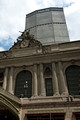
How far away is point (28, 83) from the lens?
2434cm

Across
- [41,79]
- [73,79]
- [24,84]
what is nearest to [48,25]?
[41,79]

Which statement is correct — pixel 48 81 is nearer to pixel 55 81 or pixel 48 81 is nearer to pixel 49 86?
pixel 49 86

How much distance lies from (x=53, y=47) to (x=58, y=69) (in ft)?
18.1

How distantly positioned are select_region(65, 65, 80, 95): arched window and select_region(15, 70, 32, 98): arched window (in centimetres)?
763

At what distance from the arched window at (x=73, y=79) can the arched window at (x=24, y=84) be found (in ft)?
25.0

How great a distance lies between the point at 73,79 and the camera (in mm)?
22688

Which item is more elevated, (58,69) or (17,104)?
(58,69)

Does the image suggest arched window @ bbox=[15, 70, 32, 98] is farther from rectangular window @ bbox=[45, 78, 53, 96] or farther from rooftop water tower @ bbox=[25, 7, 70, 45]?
rooftop water tower @ bbox=[25, 7, 70, 45]

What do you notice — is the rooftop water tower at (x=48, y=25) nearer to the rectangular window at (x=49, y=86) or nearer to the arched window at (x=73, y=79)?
the arched window at (x=73, y=79)

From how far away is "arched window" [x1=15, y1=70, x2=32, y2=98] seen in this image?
23406mm

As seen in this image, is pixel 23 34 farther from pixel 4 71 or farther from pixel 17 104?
pixel 17 104

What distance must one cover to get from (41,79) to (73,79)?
6.05 metres

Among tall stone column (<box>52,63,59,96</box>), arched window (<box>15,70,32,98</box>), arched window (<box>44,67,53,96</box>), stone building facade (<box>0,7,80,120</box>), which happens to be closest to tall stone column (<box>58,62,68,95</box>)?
stone building facade (<box>0,7,80,120</box>)

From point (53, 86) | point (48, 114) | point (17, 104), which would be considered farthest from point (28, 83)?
point (48, 114)
